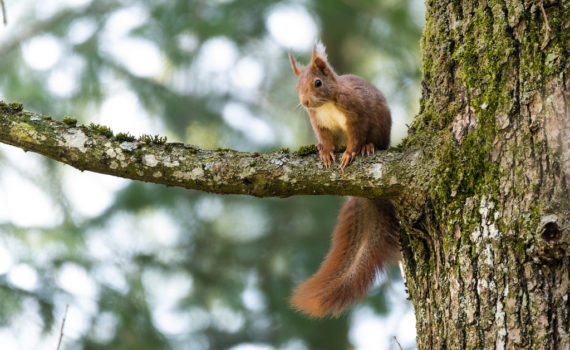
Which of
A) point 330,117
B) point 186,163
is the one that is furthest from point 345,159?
point 330,117

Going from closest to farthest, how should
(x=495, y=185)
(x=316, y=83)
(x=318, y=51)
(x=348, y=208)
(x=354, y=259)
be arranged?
(x=495, y=185) → (x=354, y=259) → (x=348, y=208) → (x=316, y=83) → (x=318, y=51)

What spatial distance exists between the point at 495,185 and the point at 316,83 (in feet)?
4.48

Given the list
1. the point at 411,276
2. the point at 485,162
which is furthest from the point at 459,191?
the point at 411,276

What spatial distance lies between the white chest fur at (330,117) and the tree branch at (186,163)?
0.88 metres

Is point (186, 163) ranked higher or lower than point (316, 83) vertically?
lower

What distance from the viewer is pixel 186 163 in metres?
2.13

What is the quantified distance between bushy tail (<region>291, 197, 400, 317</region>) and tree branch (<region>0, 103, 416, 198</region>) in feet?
1.61

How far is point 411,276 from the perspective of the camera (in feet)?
6.89

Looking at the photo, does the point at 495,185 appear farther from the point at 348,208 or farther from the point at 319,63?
the point at 319,63

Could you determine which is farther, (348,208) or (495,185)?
(348,208)

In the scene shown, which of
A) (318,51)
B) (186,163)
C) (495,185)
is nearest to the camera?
(495,185)

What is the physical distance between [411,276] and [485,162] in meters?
0.48

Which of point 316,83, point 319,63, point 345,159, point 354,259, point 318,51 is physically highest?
point 318,51

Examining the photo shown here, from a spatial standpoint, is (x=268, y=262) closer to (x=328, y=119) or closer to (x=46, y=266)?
(x=46, y=266)
